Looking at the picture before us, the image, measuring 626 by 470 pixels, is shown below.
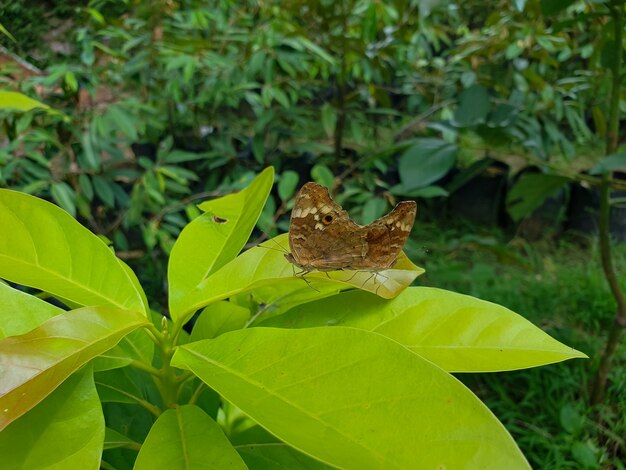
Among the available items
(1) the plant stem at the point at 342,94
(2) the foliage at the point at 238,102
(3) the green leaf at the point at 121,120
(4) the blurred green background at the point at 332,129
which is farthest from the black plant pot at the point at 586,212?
(3) the green leaf at the point at 121,120

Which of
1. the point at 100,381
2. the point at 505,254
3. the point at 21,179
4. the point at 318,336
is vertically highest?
the point at 318,336

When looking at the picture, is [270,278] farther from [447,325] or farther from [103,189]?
[103,189]

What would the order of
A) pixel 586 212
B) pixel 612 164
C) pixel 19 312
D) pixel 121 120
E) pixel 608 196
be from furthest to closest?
pixel 586 212 < pixel 121 120 < pixel 608 196 < pixel 612 164 < pixel 19 312

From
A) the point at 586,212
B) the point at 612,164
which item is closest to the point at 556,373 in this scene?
the point at 612,164

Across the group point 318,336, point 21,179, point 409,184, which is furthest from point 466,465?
point 21,179

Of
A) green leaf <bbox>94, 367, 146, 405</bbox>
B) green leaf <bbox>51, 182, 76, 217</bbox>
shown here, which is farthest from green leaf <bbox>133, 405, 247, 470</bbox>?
green leaf <bbox>51, 182, 76, 217</bbox>

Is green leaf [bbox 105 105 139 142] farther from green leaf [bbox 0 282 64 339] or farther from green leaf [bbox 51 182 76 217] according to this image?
green leaf [bbox 0 282 64 339]

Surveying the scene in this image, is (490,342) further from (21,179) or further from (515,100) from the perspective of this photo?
(21,179)
